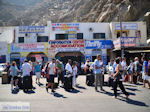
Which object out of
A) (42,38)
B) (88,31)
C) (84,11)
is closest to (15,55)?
(42,38)

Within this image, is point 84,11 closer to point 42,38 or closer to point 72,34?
point 72,34

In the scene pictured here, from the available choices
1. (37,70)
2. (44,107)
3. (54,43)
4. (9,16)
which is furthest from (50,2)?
(44,107)

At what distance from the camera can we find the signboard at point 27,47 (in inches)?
1065

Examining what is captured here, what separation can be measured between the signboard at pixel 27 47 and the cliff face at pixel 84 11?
65.1ft

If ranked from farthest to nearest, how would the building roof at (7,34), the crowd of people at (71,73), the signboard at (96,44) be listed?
1. the building roof at (7,34)
2. the signboard at (96,44)
3. the crowd of people at (71,73)

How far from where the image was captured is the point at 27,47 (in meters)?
27.2

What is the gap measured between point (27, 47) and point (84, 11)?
40314mm

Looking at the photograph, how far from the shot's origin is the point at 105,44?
1061 inches

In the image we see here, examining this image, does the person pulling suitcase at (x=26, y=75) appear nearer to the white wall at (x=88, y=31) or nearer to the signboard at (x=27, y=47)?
the signboard at (x=27, y=47)

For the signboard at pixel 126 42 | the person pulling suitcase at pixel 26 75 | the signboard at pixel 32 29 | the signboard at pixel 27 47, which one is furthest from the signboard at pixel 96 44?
the person pulling suitcase at pixel 26 75

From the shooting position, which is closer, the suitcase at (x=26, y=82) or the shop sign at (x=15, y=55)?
the suitcase at (x=26, y=82)

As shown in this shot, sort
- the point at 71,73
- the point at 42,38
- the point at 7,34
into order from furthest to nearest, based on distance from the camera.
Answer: the point at 7,34, the point at 42,38, the point at 71,73

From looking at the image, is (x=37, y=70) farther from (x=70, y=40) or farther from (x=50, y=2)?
(x=50, y=2)

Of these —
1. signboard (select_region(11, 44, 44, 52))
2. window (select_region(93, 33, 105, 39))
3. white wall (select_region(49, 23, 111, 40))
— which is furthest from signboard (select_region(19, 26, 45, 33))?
window (select_region(93, 33, 105, 39))
